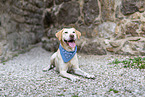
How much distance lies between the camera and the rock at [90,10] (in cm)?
437

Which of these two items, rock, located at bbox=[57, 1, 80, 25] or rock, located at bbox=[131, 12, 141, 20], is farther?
rock, located at bbox=[57, 1, 80, 25]

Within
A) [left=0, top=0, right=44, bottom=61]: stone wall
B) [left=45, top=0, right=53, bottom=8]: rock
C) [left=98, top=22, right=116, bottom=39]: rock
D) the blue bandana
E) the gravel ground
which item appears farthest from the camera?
[left=45, top=0, right=53, bottom=8]: rock

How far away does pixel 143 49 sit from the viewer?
3.64 metres

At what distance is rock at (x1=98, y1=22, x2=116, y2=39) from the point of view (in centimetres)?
411

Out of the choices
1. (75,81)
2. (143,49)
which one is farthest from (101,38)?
(75,81)

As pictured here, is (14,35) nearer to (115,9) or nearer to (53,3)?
(53,3)

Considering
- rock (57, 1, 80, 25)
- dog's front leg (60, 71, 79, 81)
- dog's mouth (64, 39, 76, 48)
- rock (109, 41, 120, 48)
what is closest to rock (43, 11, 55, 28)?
rock (57, 1, 80, 25)

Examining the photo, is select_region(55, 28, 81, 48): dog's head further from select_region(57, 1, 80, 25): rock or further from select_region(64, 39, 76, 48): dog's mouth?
select_region(57, 1, 80, 25): rock

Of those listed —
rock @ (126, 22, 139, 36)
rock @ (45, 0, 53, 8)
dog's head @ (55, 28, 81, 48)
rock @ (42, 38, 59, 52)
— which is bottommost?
rock @ (42, 38, 59, 52)

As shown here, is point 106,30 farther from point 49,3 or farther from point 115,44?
point 49,3

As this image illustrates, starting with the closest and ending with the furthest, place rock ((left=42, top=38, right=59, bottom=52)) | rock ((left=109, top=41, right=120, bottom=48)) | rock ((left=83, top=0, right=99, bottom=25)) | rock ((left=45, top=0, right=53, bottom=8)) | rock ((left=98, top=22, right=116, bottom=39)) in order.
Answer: rock ((left=109, top=41, right=120, bottom=48)), rock ((left=98, top=22, right=116, bottom=39)), rock ((left=83, top=0, right=99, bottom=25)), rock ((left=42, top=38, right=59, bottom=52)), rock ((left=45, top=0, right=53, bottom=8))

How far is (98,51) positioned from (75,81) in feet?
7.10

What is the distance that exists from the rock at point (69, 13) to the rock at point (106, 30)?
1062 mm

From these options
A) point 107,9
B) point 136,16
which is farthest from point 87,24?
point 136,16
